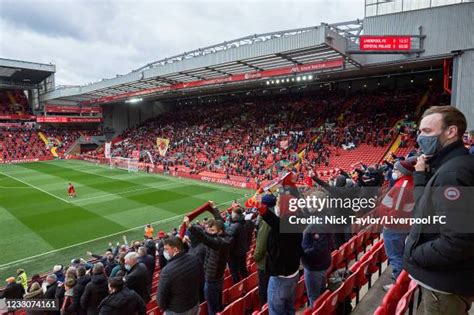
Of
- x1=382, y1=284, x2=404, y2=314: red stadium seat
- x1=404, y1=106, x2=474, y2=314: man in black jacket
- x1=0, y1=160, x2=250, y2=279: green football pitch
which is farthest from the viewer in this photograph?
x1=0, y1=160, x2=250, y2=279: green football pitch

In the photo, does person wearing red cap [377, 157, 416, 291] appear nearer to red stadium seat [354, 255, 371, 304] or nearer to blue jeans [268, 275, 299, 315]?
red stadium seat [354, 255, 371, 304]

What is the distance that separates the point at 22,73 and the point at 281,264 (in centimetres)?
5694

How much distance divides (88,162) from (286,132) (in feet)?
88.2

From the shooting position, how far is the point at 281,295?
3518 mm

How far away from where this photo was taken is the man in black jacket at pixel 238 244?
16.9 ft

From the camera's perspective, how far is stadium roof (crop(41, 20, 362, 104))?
19688 mm

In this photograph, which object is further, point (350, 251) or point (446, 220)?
point (350, 251)

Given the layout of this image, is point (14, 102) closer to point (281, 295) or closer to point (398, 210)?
point (281, 295)

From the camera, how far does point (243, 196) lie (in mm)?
21906

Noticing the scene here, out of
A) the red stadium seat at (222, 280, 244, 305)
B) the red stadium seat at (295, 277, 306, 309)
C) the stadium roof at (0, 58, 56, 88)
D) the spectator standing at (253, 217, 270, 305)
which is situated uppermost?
the stadium roof at (0, 58, 56, 88)

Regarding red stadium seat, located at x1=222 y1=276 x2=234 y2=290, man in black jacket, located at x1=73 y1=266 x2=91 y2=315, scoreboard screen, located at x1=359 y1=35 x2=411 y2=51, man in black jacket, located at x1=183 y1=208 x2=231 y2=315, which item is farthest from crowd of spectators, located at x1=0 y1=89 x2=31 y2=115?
man in black jacket, located at x1=183 y1=208 x2=231 y2=315

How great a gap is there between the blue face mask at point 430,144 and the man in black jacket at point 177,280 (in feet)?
8.68

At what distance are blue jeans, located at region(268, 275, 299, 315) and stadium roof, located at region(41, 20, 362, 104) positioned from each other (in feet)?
57.6

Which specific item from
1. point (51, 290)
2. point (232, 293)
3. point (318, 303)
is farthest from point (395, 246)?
point (51, 290)
